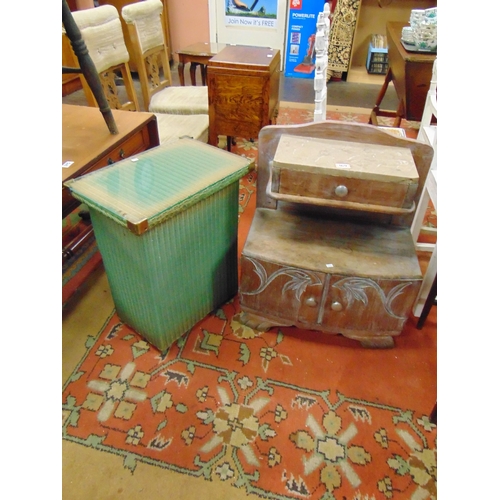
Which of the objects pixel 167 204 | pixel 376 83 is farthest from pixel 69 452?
pixel 376 83

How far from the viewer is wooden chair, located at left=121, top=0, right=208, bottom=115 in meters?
2.30

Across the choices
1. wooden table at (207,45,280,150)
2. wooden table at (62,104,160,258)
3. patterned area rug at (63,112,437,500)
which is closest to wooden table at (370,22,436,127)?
wooden table at (207,45,280,150)

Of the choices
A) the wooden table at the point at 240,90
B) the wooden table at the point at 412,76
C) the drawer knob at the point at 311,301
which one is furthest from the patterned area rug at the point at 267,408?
the wooden table at the point at 412,76

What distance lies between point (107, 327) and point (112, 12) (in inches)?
66.9

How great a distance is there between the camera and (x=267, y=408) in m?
1.26

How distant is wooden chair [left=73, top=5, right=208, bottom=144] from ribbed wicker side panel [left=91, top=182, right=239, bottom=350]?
2.95 feet

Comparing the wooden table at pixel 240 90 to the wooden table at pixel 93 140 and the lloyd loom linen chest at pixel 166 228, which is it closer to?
the wooden table at pixel 93 140

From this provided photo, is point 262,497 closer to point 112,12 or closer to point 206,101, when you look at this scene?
point 206,101

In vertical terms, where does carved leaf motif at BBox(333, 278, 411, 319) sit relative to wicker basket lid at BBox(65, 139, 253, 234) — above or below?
below

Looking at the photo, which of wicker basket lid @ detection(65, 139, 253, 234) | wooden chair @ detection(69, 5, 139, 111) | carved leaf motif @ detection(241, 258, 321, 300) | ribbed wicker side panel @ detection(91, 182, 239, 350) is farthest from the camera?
wooden chair @ detection(69, 5, 139, 111)

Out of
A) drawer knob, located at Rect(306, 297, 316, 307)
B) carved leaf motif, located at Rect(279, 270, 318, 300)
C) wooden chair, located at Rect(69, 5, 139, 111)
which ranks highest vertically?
wooden chair, located at Rect(69, 5, 139, 111)

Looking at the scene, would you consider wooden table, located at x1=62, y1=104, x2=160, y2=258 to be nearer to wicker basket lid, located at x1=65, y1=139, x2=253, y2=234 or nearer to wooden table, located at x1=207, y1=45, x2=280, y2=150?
wicker basket lid, located at x1=65, y1=139, x2=253, y2=234

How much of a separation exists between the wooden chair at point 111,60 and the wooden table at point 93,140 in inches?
16.0

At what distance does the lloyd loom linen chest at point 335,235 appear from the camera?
114cm
